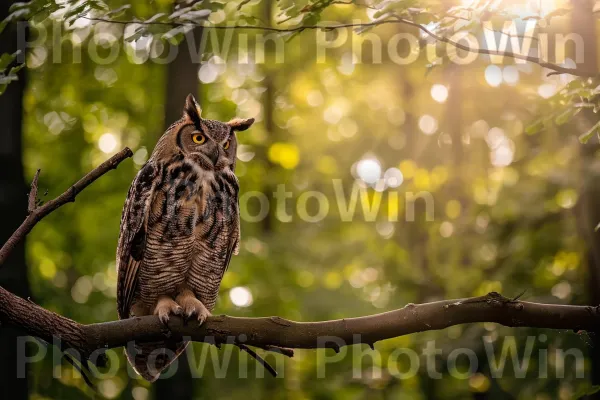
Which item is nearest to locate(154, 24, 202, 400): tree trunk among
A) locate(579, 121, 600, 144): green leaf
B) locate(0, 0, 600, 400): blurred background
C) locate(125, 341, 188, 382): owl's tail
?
locate(0, 0, 600, 400): blurred background

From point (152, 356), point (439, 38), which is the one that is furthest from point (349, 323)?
point (152, 356)

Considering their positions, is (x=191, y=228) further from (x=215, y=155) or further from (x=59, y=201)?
(x=59, y=201)

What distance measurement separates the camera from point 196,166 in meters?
3.76

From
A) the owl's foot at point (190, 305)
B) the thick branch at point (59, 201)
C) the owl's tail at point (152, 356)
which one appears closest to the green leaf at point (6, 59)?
the thick branch at point (59, 201)

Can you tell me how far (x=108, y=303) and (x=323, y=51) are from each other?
468 cm

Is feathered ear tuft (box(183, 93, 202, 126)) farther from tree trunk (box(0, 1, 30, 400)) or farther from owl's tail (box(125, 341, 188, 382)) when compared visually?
tree trunk (box(0, 1, 30, 400))

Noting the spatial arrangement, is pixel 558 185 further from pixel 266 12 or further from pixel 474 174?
pixel 266 12

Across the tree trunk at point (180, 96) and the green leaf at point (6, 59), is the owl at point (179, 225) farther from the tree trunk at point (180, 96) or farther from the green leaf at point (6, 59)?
the tree trunk at point (180, 96)

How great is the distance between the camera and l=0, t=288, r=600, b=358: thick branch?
8.46 ft

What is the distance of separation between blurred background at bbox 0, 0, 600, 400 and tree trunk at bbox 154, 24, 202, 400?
22mm

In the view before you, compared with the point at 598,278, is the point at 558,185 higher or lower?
higher

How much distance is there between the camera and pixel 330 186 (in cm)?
1045

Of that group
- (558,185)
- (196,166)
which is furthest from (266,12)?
(196,166)

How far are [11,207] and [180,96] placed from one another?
76.2 inches
